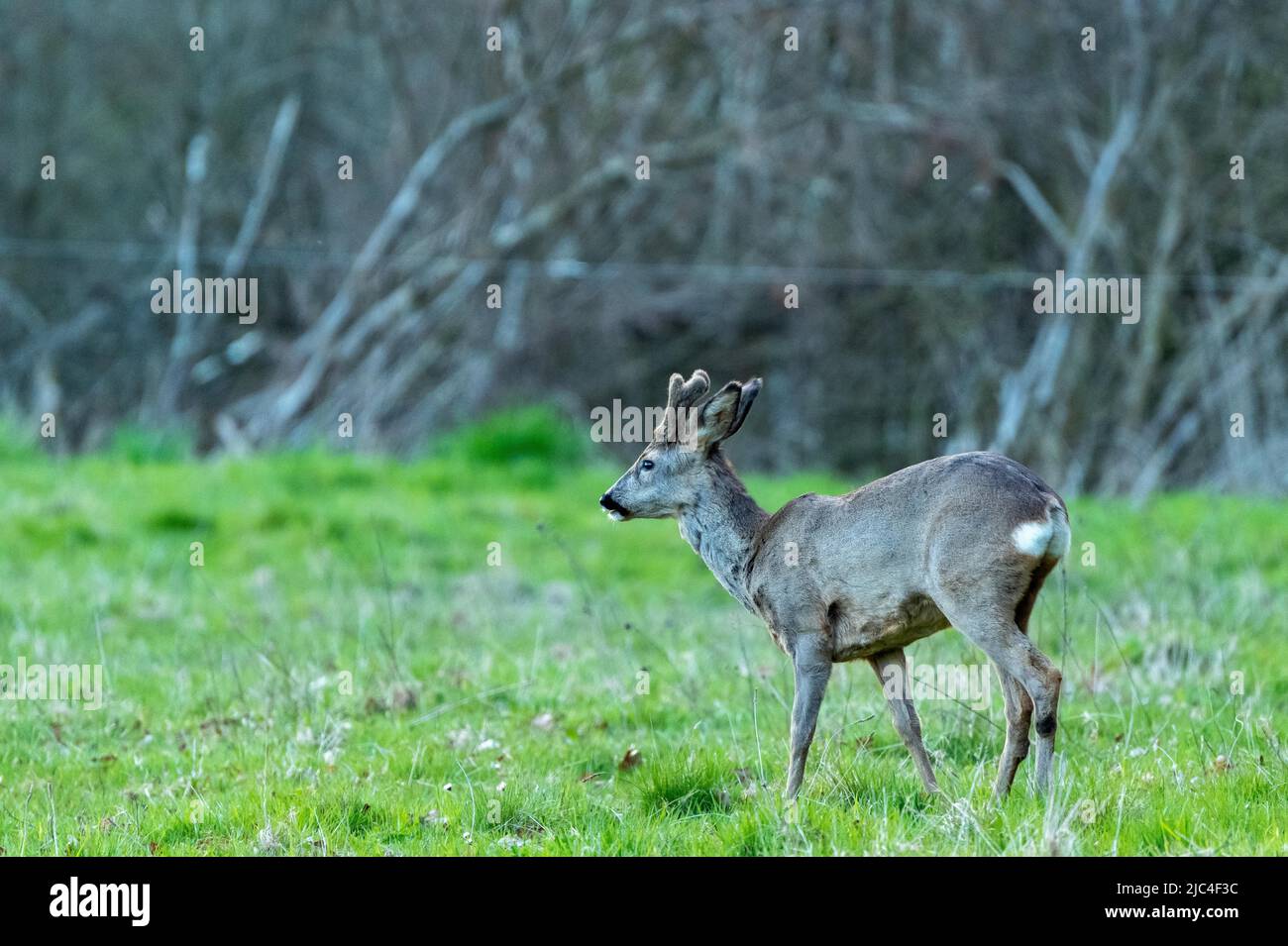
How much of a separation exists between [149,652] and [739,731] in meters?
3.70

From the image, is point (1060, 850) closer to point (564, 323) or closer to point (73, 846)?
point (73, 846)

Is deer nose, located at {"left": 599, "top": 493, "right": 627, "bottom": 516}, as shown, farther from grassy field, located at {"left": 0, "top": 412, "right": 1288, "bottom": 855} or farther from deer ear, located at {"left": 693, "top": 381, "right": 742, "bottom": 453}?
grassy field, located at {"left": 0, "top": 412, "right": 1288, "bottom": 855}

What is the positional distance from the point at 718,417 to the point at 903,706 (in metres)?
1.25

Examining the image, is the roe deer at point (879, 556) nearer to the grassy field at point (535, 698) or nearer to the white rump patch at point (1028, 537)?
the white rump patch at point (1028, 537)

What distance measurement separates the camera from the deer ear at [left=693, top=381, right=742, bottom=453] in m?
6.00

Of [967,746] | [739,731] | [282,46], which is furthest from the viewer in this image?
[282,46]

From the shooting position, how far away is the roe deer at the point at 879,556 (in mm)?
5223

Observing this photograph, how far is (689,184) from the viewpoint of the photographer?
787 inches

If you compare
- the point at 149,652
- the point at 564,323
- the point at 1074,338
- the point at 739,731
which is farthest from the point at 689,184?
the point at 739,731

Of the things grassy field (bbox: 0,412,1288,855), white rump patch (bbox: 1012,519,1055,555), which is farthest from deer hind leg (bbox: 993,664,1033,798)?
white rump patch (bbox: 1012,519,1055,555)

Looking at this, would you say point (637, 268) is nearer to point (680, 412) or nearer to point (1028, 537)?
point (680, 412)

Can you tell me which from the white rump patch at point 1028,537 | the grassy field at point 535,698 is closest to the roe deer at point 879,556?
the white rump patch at point 1028,537
